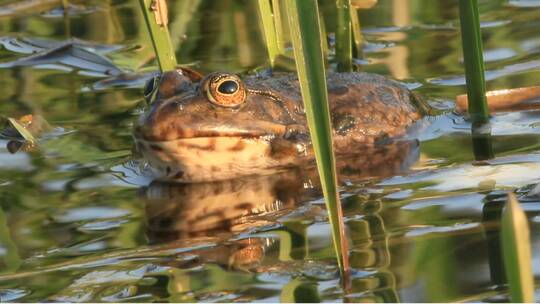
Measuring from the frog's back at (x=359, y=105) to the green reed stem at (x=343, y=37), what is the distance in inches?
13.3

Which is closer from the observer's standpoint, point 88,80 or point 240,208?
point 240,208

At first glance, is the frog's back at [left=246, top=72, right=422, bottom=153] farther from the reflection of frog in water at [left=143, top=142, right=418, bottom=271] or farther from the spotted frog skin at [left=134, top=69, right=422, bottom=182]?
the reflection of frog in water at [left=143, top=142, right=418, bottom=271]

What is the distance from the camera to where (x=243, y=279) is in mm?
3547

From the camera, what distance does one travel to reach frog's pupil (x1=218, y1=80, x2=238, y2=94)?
17.4 ft

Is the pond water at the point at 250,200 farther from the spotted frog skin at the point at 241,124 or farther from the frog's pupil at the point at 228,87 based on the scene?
the frog's pupil at the point at 228,87

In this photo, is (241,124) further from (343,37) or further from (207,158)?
(343,37)

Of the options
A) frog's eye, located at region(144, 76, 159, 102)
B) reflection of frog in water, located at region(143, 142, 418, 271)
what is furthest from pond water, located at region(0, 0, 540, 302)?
frog's eye, located at region(144, 76, 159, 102)

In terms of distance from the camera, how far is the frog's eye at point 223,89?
17.4 ft

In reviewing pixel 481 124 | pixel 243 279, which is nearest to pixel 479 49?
pixel 481 124

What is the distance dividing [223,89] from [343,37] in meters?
1.31

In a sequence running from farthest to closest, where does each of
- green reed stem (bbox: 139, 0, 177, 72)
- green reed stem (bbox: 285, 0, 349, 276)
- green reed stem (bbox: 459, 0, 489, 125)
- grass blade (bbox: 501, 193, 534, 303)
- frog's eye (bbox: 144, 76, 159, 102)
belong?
green reed stem (bbox: 139, 0, 177, 72) → frog's eye (bbox: 144, 76, 159, 102) → green reed stem (bbox: 459, 0, 489, 125) → green reed stem (bbox: 285, 0, 349, 276) → grass blade (bbox: 501, 193, 534, 303)

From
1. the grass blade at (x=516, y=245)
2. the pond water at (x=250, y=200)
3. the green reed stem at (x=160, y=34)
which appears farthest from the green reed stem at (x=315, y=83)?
the green reed stem at (x=160, y=34)

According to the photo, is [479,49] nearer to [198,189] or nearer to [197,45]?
[198,189]

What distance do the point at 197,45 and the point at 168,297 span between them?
481 centimetres
